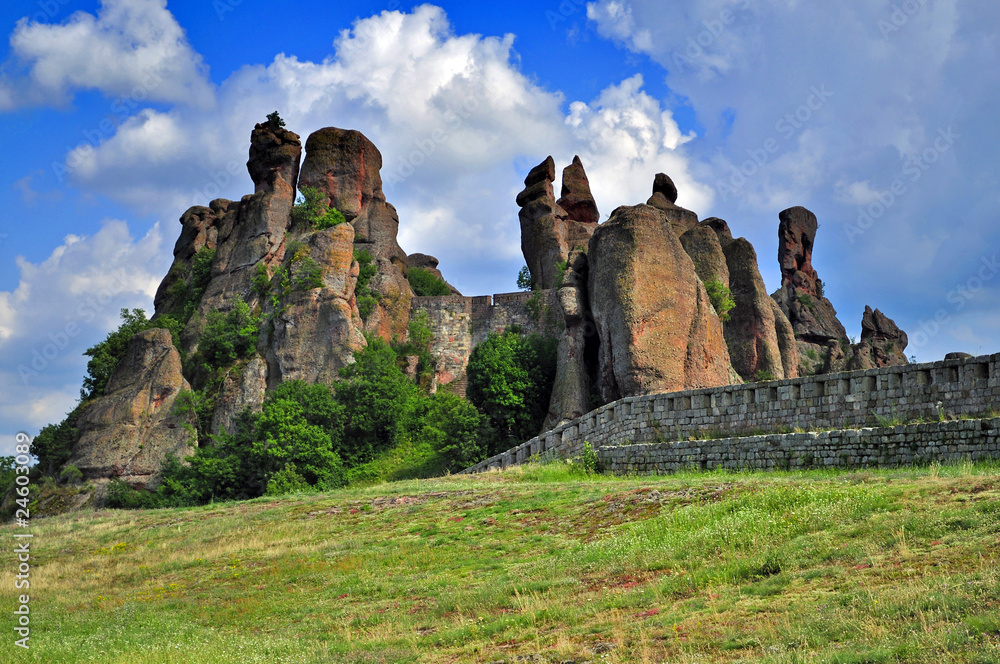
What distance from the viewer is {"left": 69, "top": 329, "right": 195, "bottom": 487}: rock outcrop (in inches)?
1860

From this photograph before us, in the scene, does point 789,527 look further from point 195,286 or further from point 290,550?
point 195,286

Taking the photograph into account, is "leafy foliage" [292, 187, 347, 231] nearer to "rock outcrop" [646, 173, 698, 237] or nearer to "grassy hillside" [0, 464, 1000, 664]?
"rock outcrop" [646, 173, 698, 237]

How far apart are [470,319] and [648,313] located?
18847 millimetres

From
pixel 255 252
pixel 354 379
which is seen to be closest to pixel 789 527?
pixel 354 379

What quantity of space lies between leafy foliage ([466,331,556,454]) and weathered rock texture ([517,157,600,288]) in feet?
29.4

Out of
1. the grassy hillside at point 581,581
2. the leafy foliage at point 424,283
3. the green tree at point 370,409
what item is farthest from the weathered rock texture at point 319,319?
the grassy hillside at point 581,581

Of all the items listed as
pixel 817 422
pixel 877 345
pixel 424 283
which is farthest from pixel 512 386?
pixel 877 345

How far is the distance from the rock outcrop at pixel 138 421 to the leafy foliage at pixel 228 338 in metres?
1.94

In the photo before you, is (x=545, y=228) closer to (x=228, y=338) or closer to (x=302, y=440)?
(x=228, y=338)

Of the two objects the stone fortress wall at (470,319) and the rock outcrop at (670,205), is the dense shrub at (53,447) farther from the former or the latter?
the rock outcrop at (670,205)

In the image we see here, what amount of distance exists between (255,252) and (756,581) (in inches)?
1963

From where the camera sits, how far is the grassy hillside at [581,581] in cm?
943

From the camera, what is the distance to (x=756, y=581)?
11.7 metres

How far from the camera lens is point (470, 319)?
55031mm
